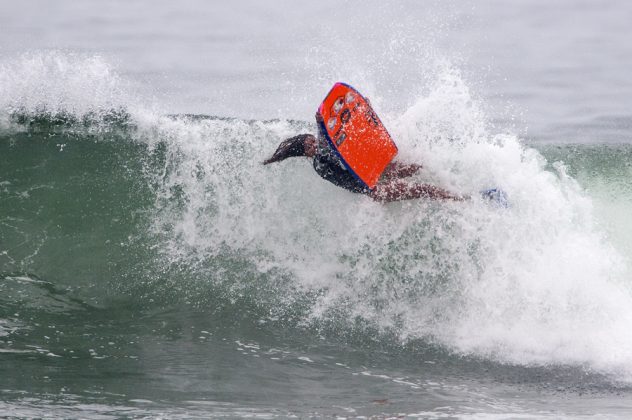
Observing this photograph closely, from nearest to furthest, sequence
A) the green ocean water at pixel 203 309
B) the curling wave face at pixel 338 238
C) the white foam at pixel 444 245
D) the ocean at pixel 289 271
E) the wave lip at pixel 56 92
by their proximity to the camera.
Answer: the green ocean water at pixel 203 309, the ocean at pixel 289 271, the white foam at pixel 444 245, the curling wave face at pixel 338 238, the wave lip at pixel 56 92

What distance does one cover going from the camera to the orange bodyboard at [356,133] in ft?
23.7

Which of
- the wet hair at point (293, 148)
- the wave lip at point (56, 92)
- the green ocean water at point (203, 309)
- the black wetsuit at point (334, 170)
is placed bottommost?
the green ocean water at point (203, 309)

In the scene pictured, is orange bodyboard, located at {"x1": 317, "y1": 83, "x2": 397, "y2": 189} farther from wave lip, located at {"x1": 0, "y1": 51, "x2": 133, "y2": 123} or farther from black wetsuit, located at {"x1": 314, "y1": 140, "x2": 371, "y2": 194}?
wave lip, located at {"x1": 0, "y1": 51, "x2": 133, "y2": 123}

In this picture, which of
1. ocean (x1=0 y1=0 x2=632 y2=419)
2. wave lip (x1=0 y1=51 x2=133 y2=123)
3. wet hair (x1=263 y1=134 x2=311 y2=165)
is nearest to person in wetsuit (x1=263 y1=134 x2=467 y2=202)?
wet hair (x1=263 y1=134 x2=311 y2=165)

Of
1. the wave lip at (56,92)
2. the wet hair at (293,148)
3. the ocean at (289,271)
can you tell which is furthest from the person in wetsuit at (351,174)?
the wave lip at (56,92)

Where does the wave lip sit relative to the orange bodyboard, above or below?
above

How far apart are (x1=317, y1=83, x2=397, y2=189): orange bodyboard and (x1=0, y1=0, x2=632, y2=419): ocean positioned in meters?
0.36

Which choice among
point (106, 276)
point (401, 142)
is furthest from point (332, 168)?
point (106, 276)

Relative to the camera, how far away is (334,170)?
24.3 feet

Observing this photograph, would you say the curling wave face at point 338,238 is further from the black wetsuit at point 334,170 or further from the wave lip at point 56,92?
the wave lip at point 56,92

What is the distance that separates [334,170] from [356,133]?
36cm

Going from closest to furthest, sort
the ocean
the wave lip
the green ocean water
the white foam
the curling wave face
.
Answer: the green ocean water
the ocean
the white foam
the curling wave face
the wave lip

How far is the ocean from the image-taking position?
5.98 meters

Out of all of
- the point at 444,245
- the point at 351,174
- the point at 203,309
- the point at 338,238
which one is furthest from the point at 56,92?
the point at 444,245
